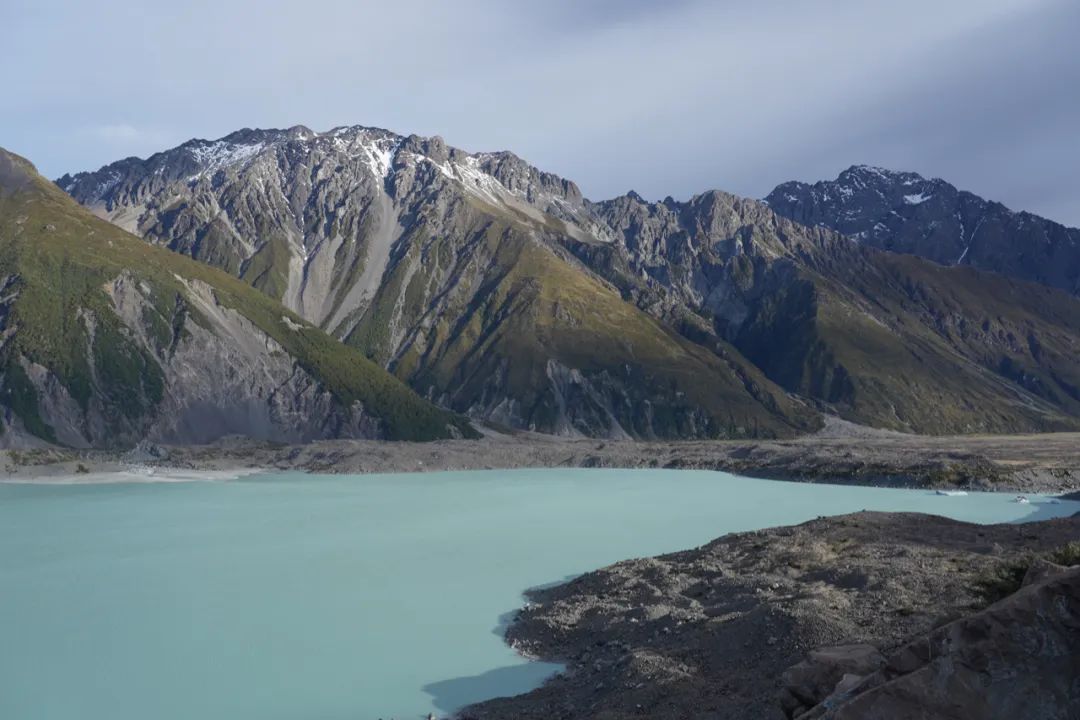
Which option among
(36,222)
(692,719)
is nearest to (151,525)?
(692,719)

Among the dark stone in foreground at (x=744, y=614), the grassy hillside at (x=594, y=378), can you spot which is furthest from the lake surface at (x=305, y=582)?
the grassy hillside at (x=594, y=378)

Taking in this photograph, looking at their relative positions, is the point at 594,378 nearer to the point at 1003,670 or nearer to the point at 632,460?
the point at 632,460

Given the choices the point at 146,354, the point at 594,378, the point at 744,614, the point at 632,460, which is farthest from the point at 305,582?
the point at 594,378

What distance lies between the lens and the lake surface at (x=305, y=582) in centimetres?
2236

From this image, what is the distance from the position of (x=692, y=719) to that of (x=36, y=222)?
6408 inches

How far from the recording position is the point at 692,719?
1728 cm

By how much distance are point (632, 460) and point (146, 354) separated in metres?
78.3

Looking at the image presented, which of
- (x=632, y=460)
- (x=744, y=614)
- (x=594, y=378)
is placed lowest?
(x=632, y=460)

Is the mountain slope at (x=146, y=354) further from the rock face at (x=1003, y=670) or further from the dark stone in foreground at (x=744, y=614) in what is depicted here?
the rock face at (x=1003, y=670)

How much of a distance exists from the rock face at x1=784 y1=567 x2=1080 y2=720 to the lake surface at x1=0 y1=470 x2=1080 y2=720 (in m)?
13.3

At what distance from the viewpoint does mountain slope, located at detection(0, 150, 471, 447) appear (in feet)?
399

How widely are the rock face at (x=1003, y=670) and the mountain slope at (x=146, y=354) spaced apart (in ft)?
404

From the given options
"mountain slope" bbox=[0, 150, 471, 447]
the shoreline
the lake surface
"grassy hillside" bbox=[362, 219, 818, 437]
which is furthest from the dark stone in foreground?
"grassy hillside" bbox=[362, 219, 818, 437]

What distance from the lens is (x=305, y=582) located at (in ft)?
117
